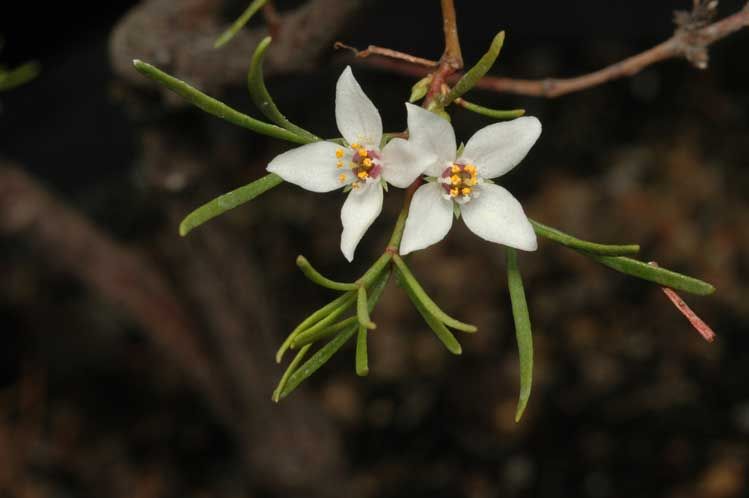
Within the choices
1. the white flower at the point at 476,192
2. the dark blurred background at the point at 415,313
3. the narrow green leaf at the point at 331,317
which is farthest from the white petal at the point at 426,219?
the dark blurred background at the point at 415,313

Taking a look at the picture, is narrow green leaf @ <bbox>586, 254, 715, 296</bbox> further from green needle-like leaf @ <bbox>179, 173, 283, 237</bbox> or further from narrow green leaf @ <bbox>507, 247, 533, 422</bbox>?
green needle-like leaf @ <bbox>179, 173, 283, 237</bbox>

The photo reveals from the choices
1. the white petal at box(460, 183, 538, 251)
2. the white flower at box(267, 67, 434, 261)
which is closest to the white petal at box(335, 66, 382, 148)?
the white flower at box(267, 67, 434, 261)

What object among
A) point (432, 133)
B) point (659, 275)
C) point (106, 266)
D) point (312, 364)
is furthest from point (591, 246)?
point (106, 266)

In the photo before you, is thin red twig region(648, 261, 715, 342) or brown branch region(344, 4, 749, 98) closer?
thin red twig region(648, 261, 715, 342)

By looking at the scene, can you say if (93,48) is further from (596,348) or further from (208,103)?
(208,103)

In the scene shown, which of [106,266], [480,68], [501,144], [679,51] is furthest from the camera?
[106,266]

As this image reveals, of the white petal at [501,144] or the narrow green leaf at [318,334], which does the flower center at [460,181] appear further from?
the narrow green leaf at [318,334]

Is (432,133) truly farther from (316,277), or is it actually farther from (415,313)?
(415,313)

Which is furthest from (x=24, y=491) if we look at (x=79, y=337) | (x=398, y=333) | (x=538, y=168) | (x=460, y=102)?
(x=460, y=102)
